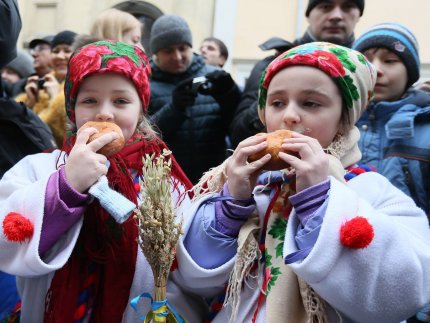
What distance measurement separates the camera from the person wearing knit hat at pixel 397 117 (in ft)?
7.80

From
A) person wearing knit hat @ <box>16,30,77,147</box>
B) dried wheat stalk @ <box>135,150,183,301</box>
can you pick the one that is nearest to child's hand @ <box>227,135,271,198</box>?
dried wheat stalk @ <box>135,150,183,301</box>

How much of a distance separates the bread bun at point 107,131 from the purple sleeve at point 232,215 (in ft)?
1.26

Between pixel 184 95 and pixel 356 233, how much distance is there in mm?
1808

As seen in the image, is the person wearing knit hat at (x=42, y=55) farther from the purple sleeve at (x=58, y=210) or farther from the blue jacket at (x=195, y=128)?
the purple sleeve at (x=58, y=210)

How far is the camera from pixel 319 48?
1838 mm

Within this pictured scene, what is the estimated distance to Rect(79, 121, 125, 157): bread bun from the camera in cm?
177

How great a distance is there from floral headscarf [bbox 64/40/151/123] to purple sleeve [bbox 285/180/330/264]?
0.77 metres

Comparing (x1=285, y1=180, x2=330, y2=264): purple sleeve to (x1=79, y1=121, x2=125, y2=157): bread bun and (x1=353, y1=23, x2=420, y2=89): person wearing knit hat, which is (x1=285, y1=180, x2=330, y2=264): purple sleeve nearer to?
(x1=79, y1=121, x2=125, y2=157): bread bun

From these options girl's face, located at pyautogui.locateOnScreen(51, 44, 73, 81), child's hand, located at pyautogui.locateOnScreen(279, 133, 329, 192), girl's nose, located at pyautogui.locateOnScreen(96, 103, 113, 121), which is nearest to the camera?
child's hand, located at pyautogui.locateOnScreen(279, 133, 329, 192)

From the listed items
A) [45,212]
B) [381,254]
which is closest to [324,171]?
[381,254]

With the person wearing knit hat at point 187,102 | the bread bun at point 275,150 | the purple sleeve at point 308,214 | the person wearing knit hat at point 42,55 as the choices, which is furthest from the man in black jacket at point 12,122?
the person wearing knit hat at point 42,55

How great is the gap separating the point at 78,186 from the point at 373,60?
161cm

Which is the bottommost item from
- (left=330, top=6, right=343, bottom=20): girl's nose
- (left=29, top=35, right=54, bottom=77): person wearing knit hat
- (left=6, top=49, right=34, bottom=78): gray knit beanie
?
(left=6, top=49, right=34, bottom=78): gray knit beanie

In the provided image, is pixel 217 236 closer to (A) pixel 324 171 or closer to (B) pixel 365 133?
(A) pixel 324 171
